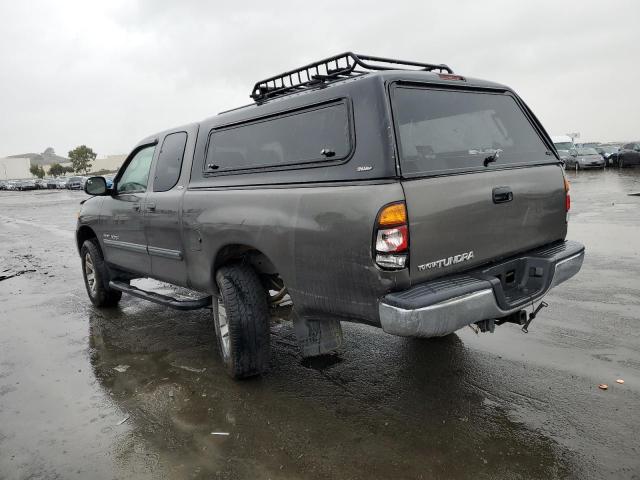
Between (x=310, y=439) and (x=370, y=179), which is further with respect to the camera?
(x=310, y=439)

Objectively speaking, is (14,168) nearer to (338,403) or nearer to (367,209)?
(338,403)

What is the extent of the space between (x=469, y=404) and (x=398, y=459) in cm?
80

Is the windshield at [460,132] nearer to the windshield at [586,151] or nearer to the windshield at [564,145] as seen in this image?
the windshield at [586,151]

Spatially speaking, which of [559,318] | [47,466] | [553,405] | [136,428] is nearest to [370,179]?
[553,405]

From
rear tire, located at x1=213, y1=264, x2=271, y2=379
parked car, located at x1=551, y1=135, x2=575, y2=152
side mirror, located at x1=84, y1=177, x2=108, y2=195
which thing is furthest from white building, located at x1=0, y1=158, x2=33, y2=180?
rear tire, located at x1=213, y1=264, x2=271, y2=379

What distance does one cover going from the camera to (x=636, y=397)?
130 inches

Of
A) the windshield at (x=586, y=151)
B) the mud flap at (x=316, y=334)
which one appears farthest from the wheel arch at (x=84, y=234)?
the windshield at (x=586, y=151)

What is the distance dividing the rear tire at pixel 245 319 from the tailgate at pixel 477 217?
1420mm

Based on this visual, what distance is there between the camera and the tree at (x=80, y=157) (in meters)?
103

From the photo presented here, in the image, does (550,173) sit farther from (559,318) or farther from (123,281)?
(123,281)

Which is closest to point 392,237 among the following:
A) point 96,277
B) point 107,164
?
point 96,277

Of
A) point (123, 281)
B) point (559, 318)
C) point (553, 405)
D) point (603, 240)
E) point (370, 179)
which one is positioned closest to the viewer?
point (370, 179)

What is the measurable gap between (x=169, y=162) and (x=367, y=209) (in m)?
2.57

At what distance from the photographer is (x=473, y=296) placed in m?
2.81
